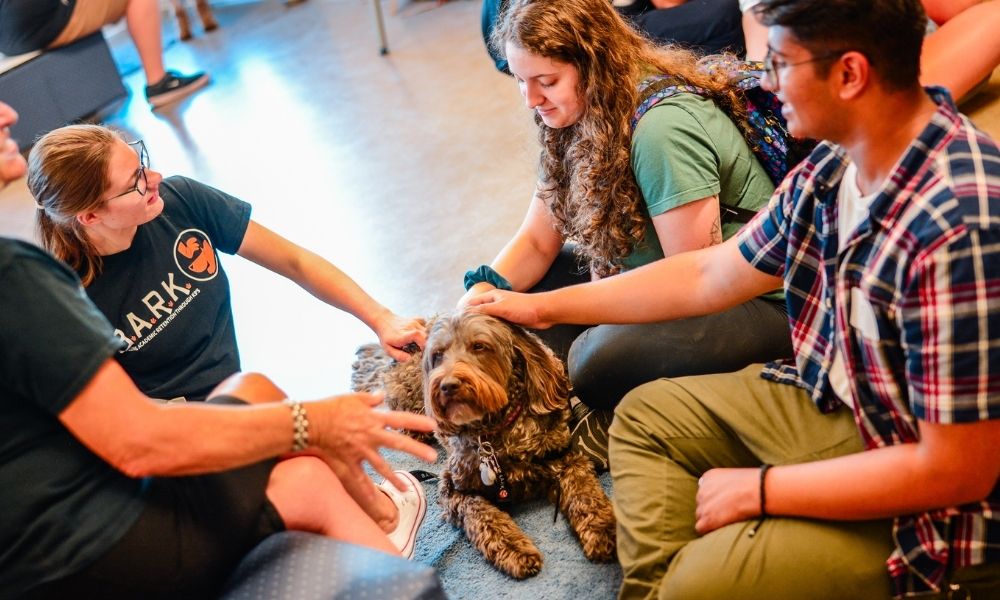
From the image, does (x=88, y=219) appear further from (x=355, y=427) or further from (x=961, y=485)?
(x=961, y=485)

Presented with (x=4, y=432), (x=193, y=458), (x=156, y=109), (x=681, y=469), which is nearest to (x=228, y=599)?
(x=193, y=458)

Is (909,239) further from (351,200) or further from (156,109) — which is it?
(156,109)

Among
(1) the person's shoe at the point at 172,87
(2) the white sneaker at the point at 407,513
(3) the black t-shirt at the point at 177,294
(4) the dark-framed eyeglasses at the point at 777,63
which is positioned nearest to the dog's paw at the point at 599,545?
(2) the white sneaker at the point at 407,513

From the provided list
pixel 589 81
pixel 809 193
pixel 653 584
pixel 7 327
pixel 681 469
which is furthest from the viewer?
pixel 589 81

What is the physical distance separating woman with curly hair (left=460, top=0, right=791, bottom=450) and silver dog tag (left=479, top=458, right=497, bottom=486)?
0.30 m

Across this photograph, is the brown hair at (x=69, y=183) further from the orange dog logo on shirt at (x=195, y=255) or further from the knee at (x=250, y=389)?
the knee at (x=250, y=389)

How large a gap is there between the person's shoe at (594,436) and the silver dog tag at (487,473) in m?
0.22

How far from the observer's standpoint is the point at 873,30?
4.25ft

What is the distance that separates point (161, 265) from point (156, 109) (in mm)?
3928

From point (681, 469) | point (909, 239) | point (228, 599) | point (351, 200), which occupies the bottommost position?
point (351, 200)

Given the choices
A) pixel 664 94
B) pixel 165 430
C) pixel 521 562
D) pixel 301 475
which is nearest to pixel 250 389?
pixel 301 475

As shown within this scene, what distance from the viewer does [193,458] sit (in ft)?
4.62

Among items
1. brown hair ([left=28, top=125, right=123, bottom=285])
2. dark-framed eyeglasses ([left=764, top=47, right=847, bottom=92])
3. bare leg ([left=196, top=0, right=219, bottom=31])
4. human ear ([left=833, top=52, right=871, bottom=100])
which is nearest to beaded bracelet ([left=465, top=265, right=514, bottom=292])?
brown hair ([left=28, top=125, right=123, bottom=285])

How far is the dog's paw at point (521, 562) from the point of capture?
209cm
